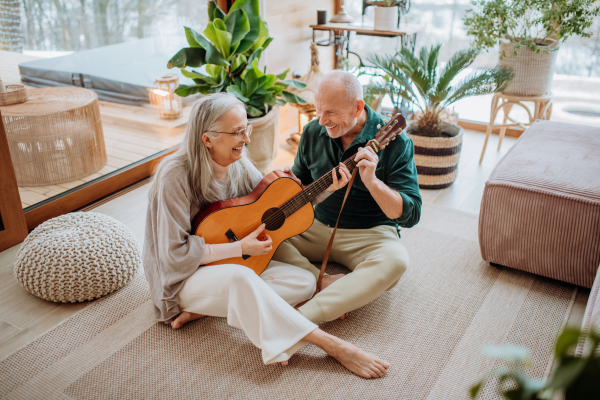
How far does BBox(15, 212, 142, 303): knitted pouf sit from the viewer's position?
5.98ft

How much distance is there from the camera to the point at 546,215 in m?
1.93

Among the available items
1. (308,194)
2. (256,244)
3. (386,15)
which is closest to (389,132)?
(308,194)

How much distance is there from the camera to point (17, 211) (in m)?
2.30

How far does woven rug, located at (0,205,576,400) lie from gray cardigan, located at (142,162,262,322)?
21 centimetres

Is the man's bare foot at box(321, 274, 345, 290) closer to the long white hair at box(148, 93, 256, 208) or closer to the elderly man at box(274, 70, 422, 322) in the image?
the elderly man at box(274, 70, 422, 322)

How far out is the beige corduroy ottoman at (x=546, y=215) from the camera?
188cm

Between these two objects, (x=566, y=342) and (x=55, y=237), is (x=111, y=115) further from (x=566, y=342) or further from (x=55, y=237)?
(x=566, y=342)

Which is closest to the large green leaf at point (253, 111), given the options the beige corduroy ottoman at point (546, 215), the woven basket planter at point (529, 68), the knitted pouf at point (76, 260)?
the knitted pouf at point (76, 260)

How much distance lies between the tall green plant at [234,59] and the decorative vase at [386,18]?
3.47ft

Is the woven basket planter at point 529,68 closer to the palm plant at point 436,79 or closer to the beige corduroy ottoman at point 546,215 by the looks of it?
the palm plant at point 436,79

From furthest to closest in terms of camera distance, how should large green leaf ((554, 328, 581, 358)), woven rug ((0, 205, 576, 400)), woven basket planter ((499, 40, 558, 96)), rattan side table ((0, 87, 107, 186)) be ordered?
woven basket planter ((499, 40, 558, 96))
rattan side table ((0, 87, 107, 186))
woven rug ((0, 205, 576, 400))
large green leaf ((554, 328, 581, 358))

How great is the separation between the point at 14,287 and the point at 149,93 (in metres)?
1.56

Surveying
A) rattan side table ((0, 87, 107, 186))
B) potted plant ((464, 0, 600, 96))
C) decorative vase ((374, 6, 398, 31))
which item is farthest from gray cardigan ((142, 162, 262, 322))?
decorative vase ((374, 6, 398, 31))

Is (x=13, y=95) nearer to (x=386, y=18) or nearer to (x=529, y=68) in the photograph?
(x=386, y=18)
